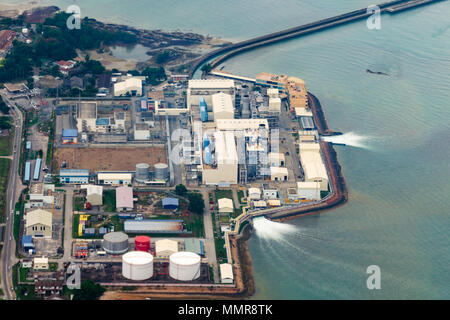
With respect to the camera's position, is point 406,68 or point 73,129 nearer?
point 73,129

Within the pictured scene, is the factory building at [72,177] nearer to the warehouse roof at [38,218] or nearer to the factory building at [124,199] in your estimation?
the factory building at [124,199]

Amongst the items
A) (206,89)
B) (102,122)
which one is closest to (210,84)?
(206,89)

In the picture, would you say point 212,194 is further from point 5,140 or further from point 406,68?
point 406,68

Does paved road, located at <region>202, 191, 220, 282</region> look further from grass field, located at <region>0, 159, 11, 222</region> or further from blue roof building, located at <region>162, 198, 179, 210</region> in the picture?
grass field, located at <region>0, 159, 11, 222</region>

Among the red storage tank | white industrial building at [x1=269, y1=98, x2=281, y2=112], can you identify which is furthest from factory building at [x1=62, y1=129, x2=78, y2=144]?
white industrial building at [x1=269, y1=98, x2=281, y2=112]

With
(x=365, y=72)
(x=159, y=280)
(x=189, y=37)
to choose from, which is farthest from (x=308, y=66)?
(x=159, y=280)
